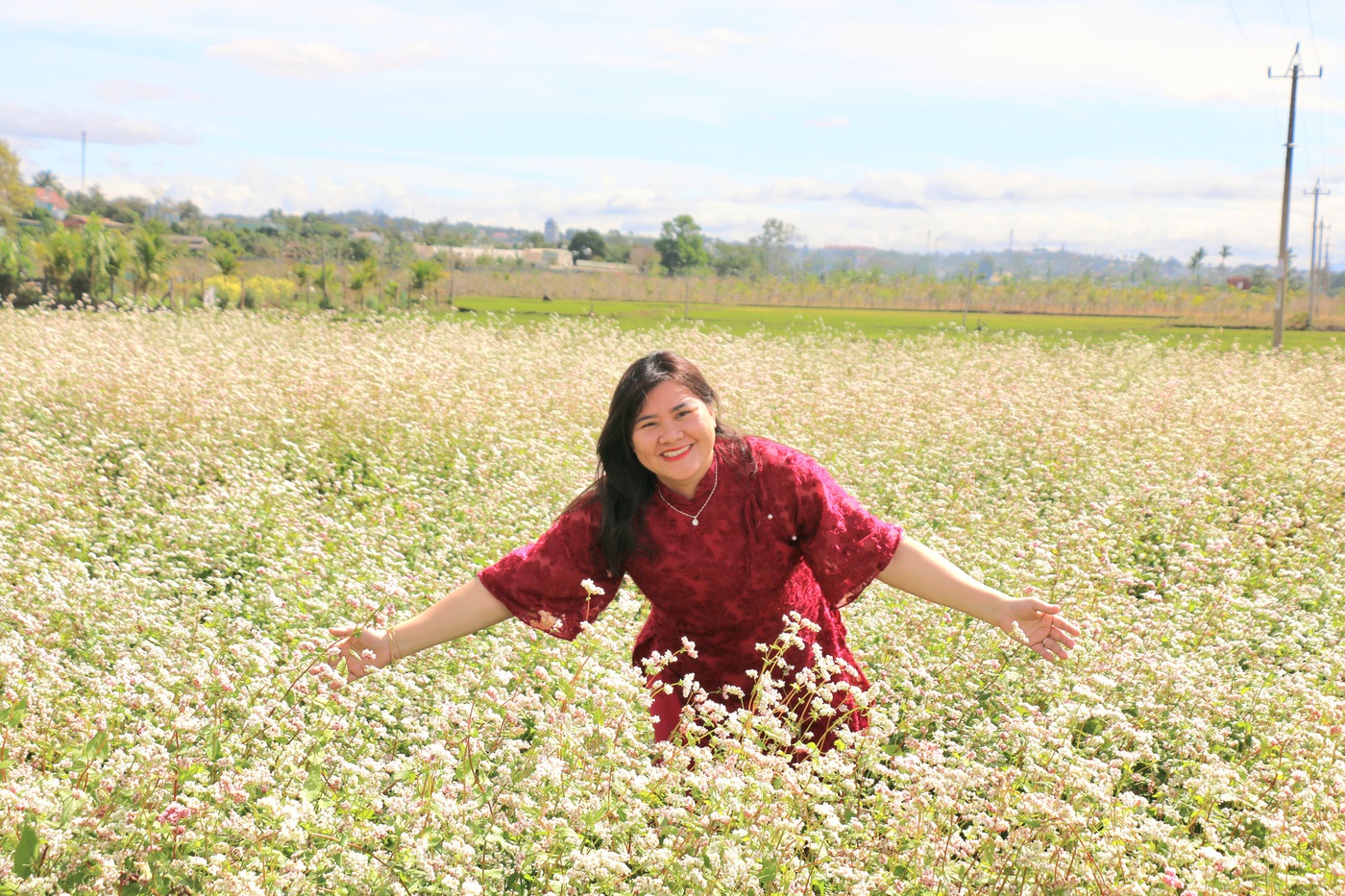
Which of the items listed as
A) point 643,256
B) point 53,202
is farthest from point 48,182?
point 643,256

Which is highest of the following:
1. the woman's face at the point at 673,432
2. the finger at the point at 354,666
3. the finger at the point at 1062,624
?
the woman's face at the point at 673,432

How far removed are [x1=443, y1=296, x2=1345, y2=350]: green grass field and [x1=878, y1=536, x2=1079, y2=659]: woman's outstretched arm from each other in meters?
21.7

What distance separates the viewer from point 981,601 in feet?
9.86

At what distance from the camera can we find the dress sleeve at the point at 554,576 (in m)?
3.13

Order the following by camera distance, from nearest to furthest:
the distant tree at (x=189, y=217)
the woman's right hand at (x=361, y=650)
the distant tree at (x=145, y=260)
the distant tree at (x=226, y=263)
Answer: the woman's right hand at (x=361, y=650), the distant tree at (x=145, y=260), the distant tree at (x=226, y=263), the distant tree at (x=189, y=217)

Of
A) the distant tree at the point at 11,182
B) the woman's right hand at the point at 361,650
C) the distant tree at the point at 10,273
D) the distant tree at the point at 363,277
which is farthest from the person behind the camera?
the distant tree at the point at 11,182

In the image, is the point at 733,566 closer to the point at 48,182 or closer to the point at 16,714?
the point at 16,714

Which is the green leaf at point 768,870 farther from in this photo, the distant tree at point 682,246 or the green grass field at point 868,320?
the distant tree at point 682,246

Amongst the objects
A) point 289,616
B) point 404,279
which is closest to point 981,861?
point 289,616

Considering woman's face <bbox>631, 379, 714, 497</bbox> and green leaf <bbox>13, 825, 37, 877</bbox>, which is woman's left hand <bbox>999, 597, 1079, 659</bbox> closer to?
woman's face <bbox>631, 379, 714, 497</bbox>

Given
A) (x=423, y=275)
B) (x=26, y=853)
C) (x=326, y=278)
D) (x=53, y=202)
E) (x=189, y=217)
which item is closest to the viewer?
(x=26, y=853)

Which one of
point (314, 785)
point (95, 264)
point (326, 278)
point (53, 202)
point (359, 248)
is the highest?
point (53, 202)

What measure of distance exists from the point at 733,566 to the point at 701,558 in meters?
0.10

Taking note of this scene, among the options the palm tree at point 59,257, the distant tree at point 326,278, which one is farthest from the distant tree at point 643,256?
the palm tree at point 59,257
